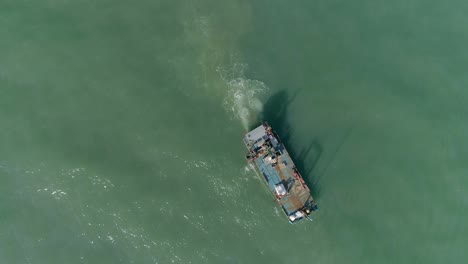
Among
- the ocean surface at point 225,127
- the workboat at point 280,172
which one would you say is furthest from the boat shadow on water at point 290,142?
the workboat at point 280,172

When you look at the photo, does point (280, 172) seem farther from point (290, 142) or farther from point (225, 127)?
point (225, 127)

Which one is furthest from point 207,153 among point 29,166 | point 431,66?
point 431,66

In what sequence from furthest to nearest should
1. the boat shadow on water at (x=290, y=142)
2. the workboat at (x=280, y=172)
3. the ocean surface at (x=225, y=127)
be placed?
the boat shadow on water at (x=290, y=142), the ocean surface at (x=225, y=127), the workboat at (x=280, y=172)

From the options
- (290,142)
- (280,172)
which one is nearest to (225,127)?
(290,142)

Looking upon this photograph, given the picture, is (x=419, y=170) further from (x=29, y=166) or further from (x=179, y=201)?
(x=29, y=166)

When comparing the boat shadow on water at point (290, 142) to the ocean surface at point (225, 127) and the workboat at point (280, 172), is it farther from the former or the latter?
the workboat at point (280, 172)

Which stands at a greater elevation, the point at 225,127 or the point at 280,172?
the point at 225,127
